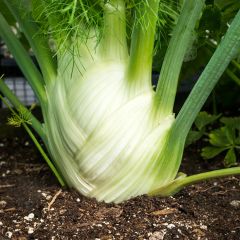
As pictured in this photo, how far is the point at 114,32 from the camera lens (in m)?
0.72

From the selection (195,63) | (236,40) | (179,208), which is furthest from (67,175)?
(195,63)

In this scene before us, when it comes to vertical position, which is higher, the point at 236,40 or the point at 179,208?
the point at 236,40

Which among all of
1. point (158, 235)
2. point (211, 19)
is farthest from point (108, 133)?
point (211, 19)

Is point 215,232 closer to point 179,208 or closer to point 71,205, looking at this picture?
point 179,208

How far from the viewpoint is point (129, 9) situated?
74cm

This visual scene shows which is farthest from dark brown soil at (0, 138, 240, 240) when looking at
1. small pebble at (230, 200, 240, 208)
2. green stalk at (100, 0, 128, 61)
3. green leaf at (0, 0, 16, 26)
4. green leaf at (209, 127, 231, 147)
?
green leaf at (0, 0, 16, 26)

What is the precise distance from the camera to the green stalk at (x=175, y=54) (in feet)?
2.25

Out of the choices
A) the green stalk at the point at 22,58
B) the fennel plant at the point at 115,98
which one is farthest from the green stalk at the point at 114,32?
the green stalk at the point at 22,58

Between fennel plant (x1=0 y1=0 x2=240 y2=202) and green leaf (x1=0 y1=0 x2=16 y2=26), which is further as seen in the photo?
green leaf (x1=0 y1=0 x2=16 y2=26)

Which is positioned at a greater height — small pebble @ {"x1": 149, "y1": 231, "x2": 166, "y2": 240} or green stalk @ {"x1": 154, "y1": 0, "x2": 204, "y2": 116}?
green stalk @ {"x1": 154, "y1": 0, "x2": 204, "y2": 116}

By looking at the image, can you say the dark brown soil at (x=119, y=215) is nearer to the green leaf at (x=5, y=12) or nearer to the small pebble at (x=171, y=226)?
the small pebble at (x=171, y=226)

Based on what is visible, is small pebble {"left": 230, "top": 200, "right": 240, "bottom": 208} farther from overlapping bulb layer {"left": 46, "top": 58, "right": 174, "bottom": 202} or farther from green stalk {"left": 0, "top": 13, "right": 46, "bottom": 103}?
green stalk {"left": 0, "top": 13, "right": 46, "bottom": 103}

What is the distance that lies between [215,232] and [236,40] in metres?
0.25

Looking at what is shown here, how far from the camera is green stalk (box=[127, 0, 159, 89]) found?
67 centimetres
